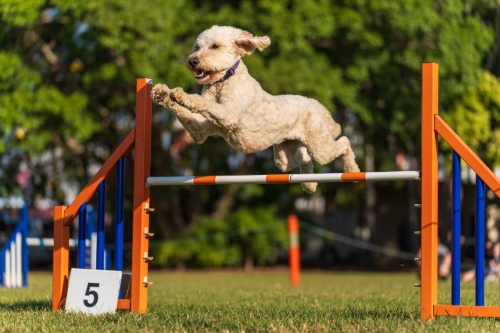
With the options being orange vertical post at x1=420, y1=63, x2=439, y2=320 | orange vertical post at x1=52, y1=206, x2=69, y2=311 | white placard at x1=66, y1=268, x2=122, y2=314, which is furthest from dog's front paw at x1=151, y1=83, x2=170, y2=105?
orange vertical post at x1=52, y1=206, x2=69, y2=311

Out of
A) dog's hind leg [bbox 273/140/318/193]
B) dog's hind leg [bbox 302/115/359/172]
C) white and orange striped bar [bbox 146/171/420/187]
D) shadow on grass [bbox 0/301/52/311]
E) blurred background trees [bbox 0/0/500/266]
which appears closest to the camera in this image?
white and orange striped bar [bbox 146/171/420/187]

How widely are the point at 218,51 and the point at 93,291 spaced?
7.11ft

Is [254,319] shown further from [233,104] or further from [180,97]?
[180,97]

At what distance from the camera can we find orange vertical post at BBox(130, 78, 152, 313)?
644cm

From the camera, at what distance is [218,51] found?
5582 millimetres

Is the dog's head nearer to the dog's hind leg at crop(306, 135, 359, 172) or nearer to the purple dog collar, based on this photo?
the purple dog collar

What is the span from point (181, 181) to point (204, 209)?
1550 cm

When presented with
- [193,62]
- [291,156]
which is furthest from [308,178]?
[193,62]

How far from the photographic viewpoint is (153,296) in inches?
379

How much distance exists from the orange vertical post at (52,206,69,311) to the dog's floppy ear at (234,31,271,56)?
2224 millimetres

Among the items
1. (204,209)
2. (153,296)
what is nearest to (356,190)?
(204,209)

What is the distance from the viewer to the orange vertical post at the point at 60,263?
6.71 metres

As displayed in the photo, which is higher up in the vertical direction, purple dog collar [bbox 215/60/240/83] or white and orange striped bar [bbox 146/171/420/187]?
purple dog collar [bbox 215/60/240/83]

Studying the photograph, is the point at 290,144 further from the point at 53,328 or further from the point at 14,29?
the point at 14,29
